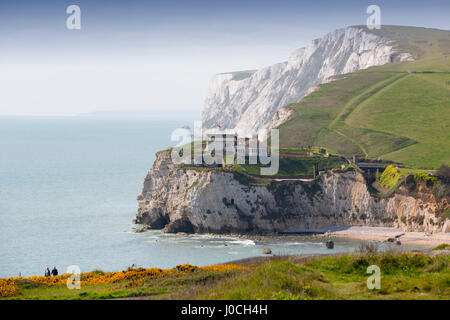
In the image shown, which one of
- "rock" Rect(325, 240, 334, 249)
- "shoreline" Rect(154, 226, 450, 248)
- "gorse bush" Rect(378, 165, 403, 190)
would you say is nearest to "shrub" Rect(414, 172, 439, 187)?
"gorse bush" Rect(378, 165, 403, 190)

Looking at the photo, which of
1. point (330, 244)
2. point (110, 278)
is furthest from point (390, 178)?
point (110, 278)

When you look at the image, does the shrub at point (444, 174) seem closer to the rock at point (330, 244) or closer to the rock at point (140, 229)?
the rock at point (330, 244)

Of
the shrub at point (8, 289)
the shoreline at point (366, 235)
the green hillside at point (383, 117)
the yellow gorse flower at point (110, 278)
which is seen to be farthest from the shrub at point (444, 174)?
the shrub at point (8, 289)

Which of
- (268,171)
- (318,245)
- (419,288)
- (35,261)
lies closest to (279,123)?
(268,171)

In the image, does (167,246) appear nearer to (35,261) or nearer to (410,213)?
(35,261)

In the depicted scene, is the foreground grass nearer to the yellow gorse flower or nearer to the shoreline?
the yellow gorse flower

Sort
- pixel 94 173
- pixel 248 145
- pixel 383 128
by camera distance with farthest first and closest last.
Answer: pixel 94 173 → pixel 383 128 → pixel 248 145
